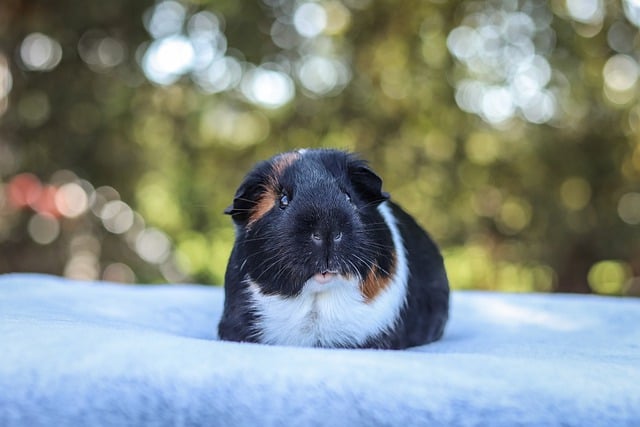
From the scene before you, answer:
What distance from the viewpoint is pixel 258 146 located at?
15.7ft

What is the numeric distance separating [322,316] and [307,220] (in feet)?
0.84

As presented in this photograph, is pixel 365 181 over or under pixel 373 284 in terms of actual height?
over

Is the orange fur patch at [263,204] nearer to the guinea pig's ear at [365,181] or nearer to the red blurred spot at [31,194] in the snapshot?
the guinea pig's ear at [365,181]

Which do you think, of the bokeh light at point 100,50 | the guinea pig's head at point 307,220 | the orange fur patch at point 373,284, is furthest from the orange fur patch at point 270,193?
the bokeh light at point 100,50

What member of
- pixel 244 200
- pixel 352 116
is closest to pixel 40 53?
pixel 352 116

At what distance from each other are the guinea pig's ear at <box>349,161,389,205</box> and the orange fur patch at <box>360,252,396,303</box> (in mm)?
172

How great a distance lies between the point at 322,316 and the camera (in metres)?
1.62

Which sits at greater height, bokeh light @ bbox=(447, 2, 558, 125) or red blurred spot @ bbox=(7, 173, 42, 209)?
bokeh light @ bbox=(447, 2, 558, 125)

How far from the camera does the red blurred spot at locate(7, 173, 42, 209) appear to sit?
4328 mm

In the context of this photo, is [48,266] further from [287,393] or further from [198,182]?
[287,393]

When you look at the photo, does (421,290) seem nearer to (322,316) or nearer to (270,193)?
(322,316)

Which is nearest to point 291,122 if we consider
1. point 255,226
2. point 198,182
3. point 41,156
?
point 198,182

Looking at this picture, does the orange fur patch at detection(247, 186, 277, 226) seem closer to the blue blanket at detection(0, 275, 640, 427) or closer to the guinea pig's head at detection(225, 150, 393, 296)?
the guinea pig's head at detection(225, 150, 393, 296)

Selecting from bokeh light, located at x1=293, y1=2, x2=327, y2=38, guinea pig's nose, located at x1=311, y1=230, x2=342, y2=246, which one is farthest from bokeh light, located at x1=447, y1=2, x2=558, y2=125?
guinea pig's nose, located at x1=311, y1=230, x2=342, y2=246
